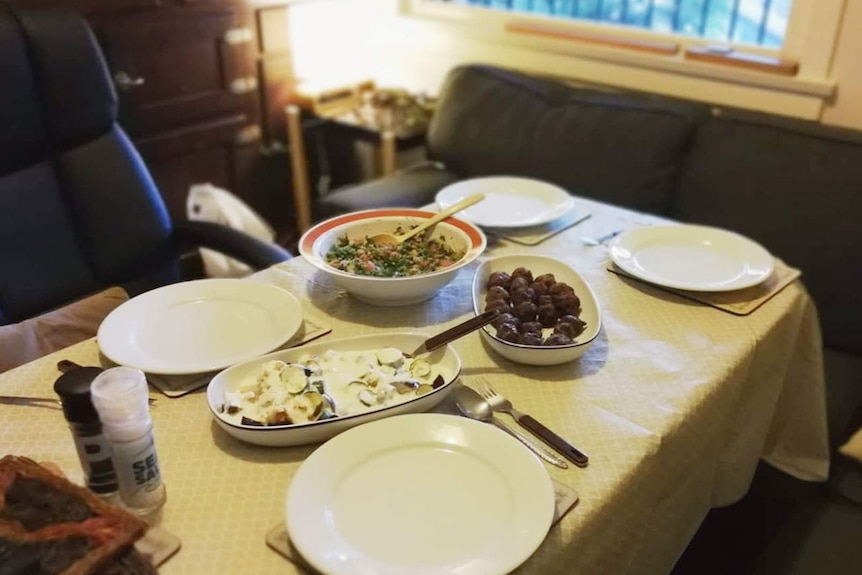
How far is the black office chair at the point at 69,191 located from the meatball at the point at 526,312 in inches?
24.6

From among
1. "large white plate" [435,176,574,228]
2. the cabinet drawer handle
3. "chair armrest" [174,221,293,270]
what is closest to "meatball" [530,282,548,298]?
"large white plate" [435,176,574,228]

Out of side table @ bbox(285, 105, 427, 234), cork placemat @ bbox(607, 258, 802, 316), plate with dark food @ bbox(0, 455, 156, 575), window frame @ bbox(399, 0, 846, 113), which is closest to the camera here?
plate with dark food @ bbox(0, 455, 156, 575)

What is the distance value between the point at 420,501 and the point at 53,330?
2.79 ft

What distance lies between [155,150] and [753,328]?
6.57 feet

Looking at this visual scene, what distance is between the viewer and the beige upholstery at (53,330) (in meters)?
1.34

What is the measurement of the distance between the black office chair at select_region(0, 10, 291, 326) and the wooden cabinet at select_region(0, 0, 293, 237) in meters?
0.65

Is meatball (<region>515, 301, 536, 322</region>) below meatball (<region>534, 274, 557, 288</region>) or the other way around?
below

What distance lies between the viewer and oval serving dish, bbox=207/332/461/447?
97cm

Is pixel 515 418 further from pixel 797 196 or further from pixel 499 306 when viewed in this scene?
pixel 797 196

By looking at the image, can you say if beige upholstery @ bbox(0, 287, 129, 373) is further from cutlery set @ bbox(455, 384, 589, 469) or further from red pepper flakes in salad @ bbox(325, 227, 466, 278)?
cutlery set @ bbox(455, 384, 589, 469)

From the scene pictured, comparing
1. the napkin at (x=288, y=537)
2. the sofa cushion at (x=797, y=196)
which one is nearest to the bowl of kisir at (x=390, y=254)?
the napkin at (x=288, y=537)

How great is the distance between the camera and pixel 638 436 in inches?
40.9

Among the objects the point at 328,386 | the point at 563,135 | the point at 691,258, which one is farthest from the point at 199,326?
the point at 563,135

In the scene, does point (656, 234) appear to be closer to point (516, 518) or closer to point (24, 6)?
point (516, 518)
